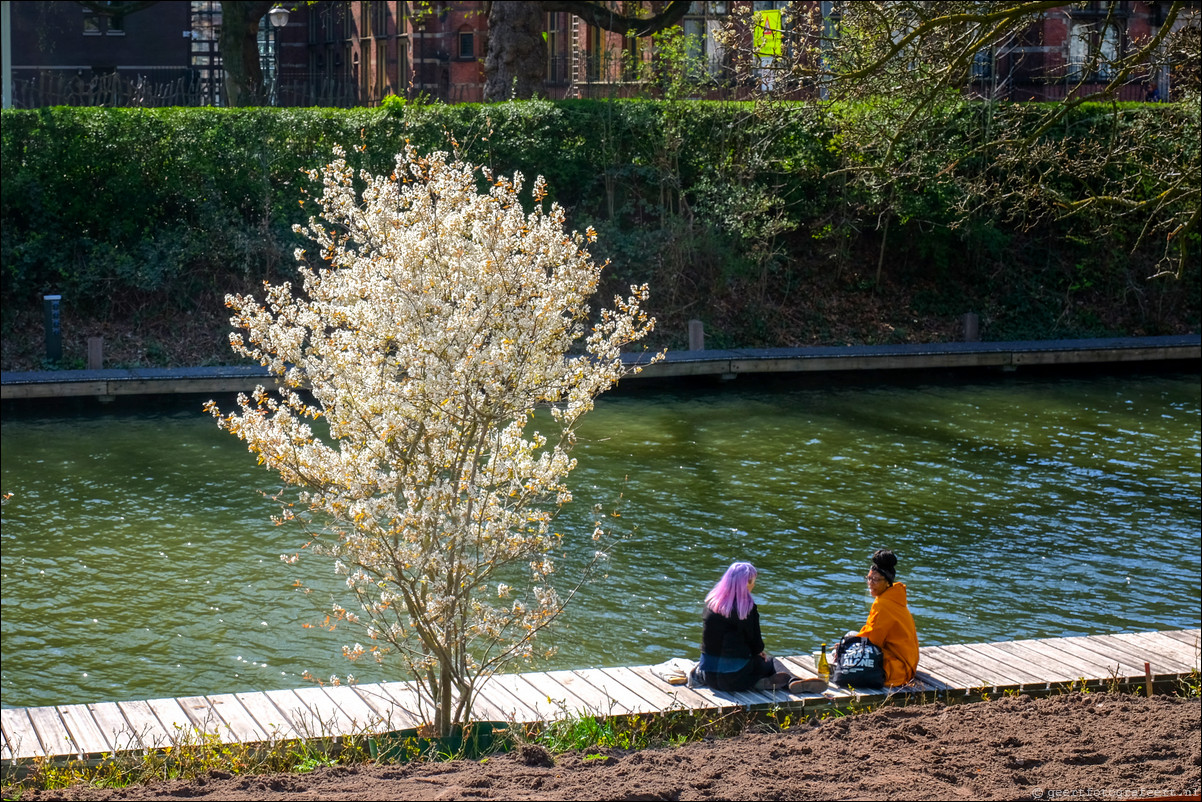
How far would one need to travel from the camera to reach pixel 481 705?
25.0 ft

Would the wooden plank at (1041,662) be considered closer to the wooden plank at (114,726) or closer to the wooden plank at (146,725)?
A: the wooden plank at (146,725)

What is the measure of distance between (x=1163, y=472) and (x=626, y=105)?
46.2ft

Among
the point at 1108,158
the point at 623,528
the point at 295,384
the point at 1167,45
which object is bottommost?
the point at 623,528

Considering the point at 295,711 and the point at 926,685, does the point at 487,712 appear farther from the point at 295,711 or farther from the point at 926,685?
the point at 926,685

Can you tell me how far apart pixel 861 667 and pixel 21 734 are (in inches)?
189

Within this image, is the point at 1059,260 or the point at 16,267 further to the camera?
the point at 1059,260

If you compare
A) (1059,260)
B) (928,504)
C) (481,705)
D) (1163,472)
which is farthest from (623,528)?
(1059,260)

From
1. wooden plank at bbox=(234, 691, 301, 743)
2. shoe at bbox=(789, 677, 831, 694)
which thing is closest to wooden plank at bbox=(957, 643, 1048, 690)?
shoe at bbox=(789, 677, 831, 694)

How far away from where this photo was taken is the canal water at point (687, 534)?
1031 centimetres

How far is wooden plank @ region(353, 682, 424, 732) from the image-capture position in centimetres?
712

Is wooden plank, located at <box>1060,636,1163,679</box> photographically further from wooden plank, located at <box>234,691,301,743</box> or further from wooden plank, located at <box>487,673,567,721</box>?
wooden plank, located at <box>234,691,301,743</box>

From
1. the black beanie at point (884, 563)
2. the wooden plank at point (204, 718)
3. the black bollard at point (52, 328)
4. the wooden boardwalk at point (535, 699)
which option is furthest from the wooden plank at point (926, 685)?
the black bollard at point (52, 328)

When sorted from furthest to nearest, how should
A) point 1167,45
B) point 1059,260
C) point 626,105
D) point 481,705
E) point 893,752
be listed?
point 1059,260
point 626,105
point 1167,45
point 481,705
point 893,752

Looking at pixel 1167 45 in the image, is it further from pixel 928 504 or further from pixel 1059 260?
pixel 1059 260
